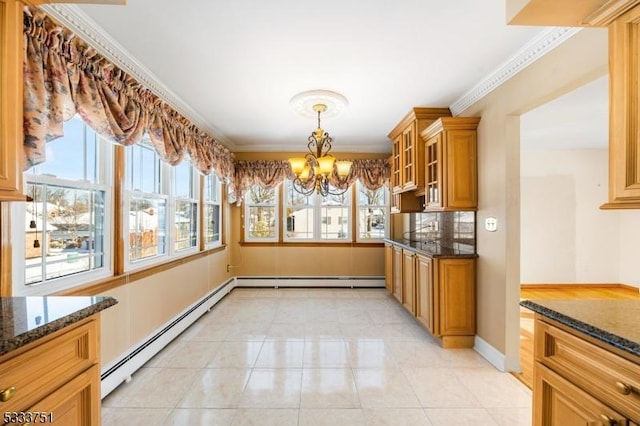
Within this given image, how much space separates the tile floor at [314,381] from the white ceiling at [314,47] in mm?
2630

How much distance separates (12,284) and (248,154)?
421 cm

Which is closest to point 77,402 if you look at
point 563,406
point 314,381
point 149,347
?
point 314,381

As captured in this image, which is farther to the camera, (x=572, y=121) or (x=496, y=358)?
(x=572, y=121)

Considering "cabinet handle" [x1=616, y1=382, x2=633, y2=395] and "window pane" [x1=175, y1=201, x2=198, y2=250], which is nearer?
"cabinet handle" [x1=616, y1=382, x2=633, y2=395]

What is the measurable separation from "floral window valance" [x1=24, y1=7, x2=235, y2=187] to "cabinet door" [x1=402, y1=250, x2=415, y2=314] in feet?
9.87

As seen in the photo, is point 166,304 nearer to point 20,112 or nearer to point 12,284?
point 12,284

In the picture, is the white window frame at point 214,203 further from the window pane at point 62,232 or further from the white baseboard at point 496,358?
the white baseboard at point 496,358

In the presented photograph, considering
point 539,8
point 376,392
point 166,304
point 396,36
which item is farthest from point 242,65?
point 376,392

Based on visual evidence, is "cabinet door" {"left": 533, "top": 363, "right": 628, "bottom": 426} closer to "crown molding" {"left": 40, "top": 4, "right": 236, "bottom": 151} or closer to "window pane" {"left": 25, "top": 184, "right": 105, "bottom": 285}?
"window pane" {"left": 25, "top": 184, "right": 105, "bottom": 285}

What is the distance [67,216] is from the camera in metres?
2.08

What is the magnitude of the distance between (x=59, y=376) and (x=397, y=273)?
3875 mm

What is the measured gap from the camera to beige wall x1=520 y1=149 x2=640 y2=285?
5.38 meters

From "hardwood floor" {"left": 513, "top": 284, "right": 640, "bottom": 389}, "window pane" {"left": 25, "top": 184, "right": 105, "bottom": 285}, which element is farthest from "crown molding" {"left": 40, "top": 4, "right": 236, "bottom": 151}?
"hardwood floor" {"left": 513, "top": 284, "right": 640, "bottom": 389}

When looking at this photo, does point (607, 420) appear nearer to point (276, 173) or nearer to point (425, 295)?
point (425, 295)
